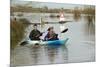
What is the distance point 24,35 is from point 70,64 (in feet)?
2.08

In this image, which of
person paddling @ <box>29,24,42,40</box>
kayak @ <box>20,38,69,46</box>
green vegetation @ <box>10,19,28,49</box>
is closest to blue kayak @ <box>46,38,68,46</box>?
kayak @ <box>20,38,69,46</box>

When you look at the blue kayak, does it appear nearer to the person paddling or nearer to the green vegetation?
the person paddling

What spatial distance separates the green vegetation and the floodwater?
47 mm

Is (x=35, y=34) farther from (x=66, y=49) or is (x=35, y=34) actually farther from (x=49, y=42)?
(x=66, y=49)

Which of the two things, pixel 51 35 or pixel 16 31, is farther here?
pixel 51 35

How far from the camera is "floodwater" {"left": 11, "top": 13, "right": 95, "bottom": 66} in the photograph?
2.25 m

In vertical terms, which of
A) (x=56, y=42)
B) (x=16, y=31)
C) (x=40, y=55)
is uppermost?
(x=16, y=31)

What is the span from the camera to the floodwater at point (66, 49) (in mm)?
2246

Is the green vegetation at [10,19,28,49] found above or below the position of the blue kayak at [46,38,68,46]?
above

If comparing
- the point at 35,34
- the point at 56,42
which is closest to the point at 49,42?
the point at 56,42

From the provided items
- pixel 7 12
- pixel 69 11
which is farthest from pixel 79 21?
pixel 7 12

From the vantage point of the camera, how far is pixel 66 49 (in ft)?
7.89

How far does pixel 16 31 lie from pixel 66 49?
0.60 metres

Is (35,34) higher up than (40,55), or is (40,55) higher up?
(35,34)
